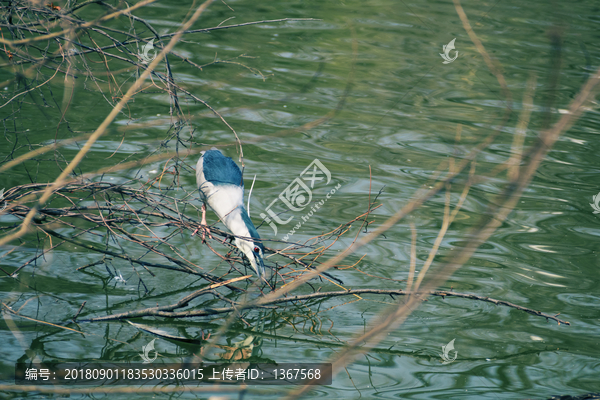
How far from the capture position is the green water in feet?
8.47

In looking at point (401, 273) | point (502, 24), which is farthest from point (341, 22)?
point (401, 273)

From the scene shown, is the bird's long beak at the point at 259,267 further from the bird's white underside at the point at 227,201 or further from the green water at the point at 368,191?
the green water at the point at 368,191

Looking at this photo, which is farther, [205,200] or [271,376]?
[205,200]

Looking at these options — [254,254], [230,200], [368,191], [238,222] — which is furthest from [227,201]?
[368,191]

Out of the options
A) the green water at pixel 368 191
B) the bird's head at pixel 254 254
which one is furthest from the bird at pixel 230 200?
the green water at pixel 368 191

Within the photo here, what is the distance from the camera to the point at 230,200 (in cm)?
263

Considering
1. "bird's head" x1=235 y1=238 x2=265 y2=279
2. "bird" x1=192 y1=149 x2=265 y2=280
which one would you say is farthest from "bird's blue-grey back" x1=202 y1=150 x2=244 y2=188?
"bird's head" x1=235 y1=238 x2=265 y2=279

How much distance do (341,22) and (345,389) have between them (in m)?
7.01

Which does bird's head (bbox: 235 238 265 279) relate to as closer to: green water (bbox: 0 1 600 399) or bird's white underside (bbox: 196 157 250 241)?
bird's white underside (bbox: 196 157 250 241)

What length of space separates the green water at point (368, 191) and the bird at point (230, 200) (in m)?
0.18

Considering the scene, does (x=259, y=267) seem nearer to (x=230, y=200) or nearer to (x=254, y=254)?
(x=254, y=254)

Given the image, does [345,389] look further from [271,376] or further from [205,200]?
[205,200]

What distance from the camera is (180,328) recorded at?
8.75 feet

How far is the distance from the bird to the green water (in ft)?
0.60
